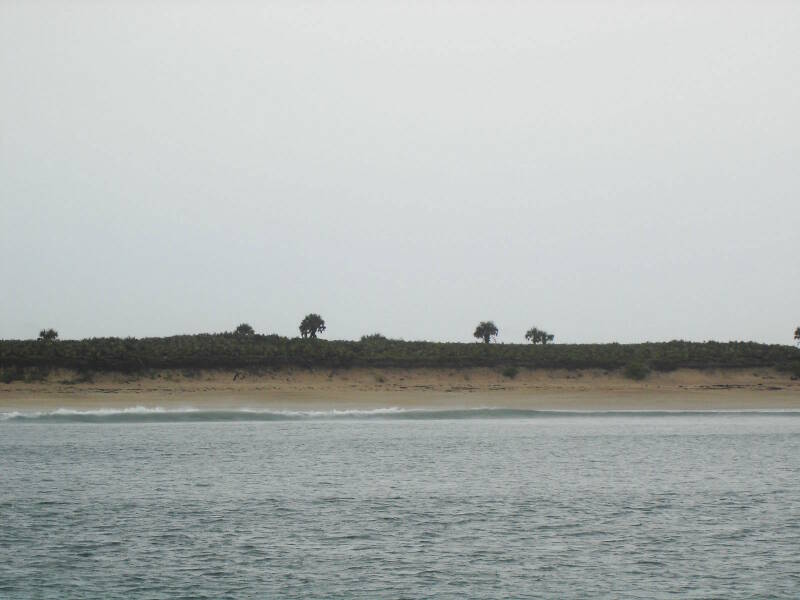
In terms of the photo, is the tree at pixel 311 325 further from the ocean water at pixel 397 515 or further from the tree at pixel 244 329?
the ocean water at pixel 397 515

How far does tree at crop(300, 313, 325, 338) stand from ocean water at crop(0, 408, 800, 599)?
62048mm

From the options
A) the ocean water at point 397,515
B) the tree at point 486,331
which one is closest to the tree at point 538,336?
the tree at point 486,331

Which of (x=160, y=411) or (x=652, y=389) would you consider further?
(x=652, y=389)

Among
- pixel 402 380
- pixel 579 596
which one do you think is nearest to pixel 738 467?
pixel 579 596

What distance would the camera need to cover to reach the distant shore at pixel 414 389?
67.6m

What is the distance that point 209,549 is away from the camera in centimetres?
2266

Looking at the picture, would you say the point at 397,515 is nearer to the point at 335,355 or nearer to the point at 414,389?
the point at 414,389

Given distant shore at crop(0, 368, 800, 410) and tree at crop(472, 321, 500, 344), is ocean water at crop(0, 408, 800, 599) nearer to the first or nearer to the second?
distant shore at crop(0, 368, 800, 410)

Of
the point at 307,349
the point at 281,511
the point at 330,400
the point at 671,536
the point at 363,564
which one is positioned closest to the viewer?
the point at 363,564

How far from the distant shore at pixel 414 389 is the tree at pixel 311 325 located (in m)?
32.2

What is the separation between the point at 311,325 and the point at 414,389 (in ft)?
130

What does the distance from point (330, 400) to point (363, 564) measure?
1904 inches

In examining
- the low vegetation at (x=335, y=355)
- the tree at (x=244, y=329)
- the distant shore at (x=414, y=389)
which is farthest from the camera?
the tree at (x=244, y=329)

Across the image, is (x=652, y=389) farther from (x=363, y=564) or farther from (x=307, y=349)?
(x=363, y=564)
